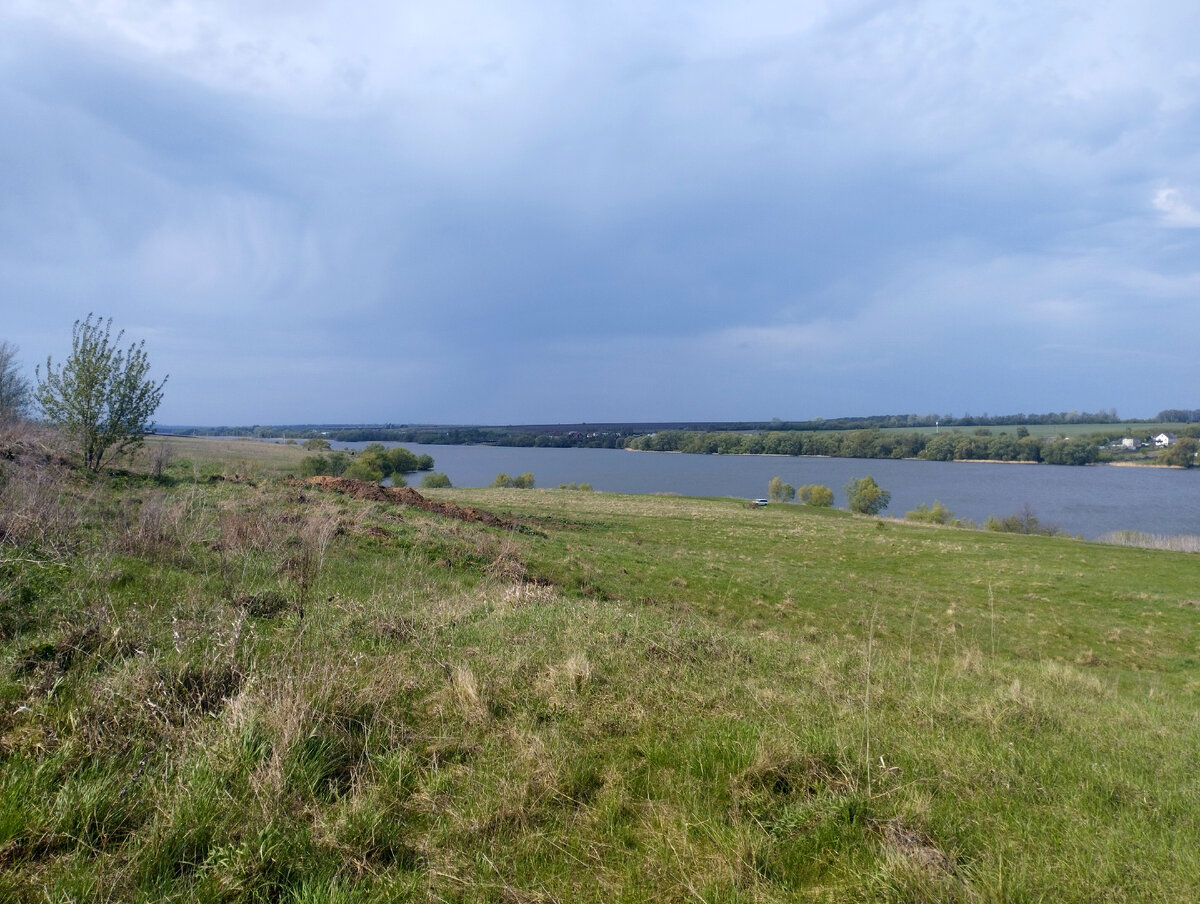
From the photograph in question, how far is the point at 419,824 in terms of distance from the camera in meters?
3.07

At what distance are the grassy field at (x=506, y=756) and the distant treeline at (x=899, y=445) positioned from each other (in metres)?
151

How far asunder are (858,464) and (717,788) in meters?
151

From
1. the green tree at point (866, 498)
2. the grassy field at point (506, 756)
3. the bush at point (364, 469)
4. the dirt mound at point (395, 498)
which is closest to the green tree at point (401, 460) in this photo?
the bush at point (364, 469)

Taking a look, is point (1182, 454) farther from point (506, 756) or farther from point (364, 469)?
point (506, 756)

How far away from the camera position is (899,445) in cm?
15238

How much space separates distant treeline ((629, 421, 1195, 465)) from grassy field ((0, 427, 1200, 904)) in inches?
5962

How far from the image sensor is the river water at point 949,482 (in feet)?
224

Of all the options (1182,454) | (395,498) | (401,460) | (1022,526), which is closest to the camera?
(395,498)

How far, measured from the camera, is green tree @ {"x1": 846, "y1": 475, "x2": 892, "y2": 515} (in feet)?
243

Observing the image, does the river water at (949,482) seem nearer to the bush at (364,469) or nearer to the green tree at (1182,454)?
the green tree at (1182,454)

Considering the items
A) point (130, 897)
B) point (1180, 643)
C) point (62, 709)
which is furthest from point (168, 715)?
point (1180, 643)

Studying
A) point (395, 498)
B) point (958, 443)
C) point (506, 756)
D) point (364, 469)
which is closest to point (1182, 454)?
point (958, 443)

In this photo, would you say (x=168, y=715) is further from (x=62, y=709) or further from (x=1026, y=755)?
(x=1026, y=755)

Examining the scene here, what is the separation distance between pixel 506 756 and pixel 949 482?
4550 inches
